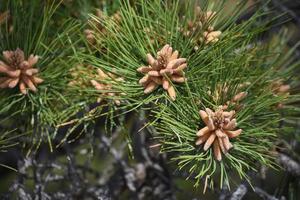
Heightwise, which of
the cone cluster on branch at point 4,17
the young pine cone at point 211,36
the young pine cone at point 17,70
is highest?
the cone cluster on branch at point 4,17

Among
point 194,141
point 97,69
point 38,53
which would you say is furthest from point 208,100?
point 38,53

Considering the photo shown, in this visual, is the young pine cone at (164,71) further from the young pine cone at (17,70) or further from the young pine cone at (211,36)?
the young pine cone at (17,70)

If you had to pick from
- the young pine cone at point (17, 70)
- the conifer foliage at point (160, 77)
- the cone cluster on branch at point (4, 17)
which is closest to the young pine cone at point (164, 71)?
the conifer foliage at point (160, 77)

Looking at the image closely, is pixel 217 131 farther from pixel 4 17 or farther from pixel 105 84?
pixel 4 17

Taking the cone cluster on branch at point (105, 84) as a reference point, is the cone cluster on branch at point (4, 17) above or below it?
above

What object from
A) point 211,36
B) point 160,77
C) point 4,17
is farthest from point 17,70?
point 211,36

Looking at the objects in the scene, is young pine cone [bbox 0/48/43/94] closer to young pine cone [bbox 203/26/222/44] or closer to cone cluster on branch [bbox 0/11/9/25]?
cone cluster on branch [bbox 0/11/9/25]

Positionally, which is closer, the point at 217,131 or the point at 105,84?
the point at 217,131
